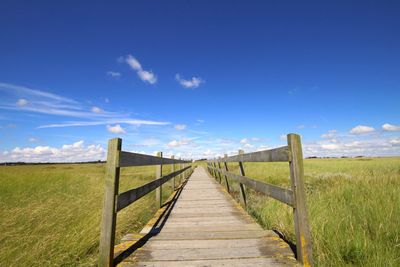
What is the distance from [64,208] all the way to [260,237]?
3.72 meters

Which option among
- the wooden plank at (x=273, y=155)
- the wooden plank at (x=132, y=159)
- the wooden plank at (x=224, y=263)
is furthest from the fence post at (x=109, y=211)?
the wooden plank at (x=273, y=155)

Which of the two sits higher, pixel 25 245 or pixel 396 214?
pixel 396 214

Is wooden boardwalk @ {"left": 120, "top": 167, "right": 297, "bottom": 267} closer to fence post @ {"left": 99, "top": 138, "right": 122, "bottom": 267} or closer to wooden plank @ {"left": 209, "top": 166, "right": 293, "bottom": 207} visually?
fence post @ {"left": 99, "top": 138, "right": 122, "bottom": 267}

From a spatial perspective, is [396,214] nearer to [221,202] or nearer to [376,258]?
[376,258]

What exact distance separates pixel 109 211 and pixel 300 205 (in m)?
1.85

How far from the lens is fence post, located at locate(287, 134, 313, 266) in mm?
2275

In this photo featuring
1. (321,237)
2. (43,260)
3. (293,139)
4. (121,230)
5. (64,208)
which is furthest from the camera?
(64,208)

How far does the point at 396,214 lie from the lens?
3754 millimetres

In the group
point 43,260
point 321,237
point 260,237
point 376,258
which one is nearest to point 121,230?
point 43,260

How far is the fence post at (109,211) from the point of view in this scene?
2.25 m

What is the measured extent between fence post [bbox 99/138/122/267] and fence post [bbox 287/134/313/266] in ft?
5.81

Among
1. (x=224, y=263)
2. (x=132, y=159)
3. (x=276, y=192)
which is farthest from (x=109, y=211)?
(x=276, y=192)

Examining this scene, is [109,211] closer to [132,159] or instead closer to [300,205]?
[132,159]

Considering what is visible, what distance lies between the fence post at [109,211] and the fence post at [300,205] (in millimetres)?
1770
